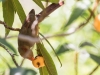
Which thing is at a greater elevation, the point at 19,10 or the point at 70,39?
the point at 19,10

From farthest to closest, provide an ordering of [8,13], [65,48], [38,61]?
[65,48]
[8,13]
[38,61]

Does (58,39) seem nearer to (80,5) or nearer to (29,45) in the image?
(80,5)

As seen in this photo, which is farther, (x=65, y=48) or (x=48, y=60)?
(x=65, y=48)

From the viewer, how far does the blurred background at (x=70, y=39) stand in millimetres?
774

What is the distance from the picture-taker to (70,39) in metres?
0.91

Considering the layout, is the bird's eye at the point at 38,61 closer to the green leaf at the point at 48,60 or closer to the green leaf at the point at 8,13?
the green leaf at the point at 48,60

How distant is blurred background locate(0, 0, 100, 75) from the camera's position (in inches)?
30.5

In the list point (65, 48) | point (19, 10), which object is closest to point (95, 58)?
point (65, 48)

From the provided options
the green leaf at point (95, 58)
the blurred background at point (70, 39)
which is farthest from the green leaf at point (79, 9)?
the green leaf at point (95, 58)

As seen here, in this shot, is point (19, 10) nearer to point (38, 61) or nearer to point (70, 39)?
point (38, 61)

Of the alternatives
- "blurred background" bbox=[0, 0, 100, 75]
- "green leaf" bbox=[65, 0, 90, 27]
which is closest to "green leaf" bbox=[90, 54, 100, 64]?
"blurred background" bbox=[0, 0, 100, 75]

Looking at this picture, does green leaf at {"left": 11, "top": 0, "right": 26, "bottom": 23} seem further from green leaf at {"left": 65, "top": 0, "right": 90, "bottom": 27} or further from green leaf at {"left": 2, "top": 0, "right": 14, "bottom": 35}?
green leaf at {"left": 65, "top": 0, "right": 90, "bottom": 27}

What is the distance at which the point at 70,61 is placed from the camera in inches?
36.5

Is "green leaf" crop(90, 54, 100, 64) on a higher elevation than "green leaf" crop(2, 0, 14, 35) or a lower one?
lower
